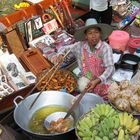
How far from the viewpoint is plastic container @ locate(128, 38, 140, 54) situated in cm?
624

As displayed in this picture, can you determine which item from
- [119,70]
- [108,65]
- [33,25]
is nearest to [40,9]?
[33,25]

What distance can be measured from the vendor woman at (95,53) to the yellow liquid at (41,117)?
2.04ft

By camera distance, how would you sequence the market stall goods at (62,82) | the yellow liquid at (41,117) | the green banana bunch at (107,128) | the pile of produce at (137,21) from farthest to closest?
the pile of produce at (137,21) < the market stall goods at (62,82) < the yellow liquid at (41,117) < the green banana bunch at (107,128)

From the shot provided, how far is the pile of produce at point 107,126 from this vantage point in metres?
3.65

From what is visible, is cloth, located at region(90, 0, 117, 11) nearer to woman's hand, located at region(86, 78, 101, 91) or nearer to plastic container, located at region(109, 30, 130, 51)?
plastic container, located at region(109, 30, 130, 51)

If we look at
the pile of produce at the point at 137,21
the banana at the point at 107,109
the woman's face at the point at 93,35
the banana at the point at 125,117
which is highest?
the woman's face at the point at 93,35

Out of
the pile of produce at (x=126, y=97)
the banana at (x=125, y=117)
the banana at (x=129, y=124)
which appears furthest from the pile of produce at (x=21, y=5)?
the banana at (x=129, y=124)

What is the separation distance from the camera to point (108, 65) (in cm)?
481

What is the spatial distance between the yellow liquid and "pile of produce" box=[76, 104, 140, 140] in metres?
0.64

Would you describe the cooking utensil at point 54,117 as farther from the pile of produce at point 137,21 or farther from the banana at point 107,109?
the pile of produce at point 137,21

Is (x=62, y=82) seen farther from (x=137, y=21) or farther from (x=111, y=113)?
(x=137, y=21)

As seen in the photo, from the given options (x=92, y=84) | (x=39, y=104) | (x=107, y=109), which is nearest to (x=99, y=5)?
(x=92, y=84)

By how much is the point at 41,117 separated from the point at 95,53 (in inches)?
48.5

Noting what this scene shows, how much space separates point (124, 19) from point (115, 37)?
123cm
